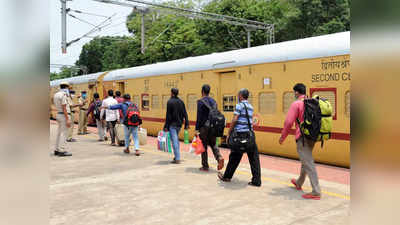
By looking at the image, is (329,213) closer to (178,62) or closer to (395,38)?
(395,38)

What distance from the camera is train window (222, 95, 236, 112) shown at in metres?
9.38

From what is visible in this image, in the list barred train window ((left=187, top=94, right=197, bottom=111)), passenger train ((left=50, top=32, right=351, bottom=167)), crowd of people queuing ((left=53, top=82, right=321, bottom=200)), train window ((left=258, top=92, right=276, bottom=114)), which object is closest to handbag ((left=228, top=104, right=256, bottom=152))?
crowd of people queuing ((left=53, top=82, right=321, bottom=200))

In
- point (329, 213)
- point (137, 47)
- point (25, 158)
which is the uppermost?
point (137, 47)

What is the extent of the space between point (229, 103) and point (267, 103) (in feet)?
4.76

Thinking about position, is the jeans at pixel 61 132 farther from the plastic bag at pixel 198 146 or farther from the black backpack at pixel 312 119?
the black backpack at pixel 312 119

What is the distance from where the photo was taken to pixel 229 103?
31.2 feet

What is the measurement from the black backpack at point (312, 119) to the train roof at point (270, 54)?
8.24ft

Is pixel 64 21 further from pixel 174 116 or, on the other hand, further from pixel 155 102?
pixel 174 116

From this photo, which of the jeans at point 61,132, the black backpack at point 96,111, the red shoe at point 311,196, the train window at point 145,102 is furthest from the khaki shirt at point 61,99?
the red shoe at point 311,196

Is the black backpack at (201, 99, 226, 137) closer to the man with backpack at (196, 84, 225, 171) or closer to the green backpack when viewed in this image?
the man with backpack at (196, 84, 225, 171)

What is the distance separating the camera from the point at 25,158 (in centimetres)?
116

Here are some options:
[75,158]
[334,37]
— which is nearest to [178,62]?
[75,158]

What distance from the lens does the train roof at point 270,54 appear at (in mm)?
6943

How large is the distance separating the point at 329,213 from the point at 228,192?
1.57 m
